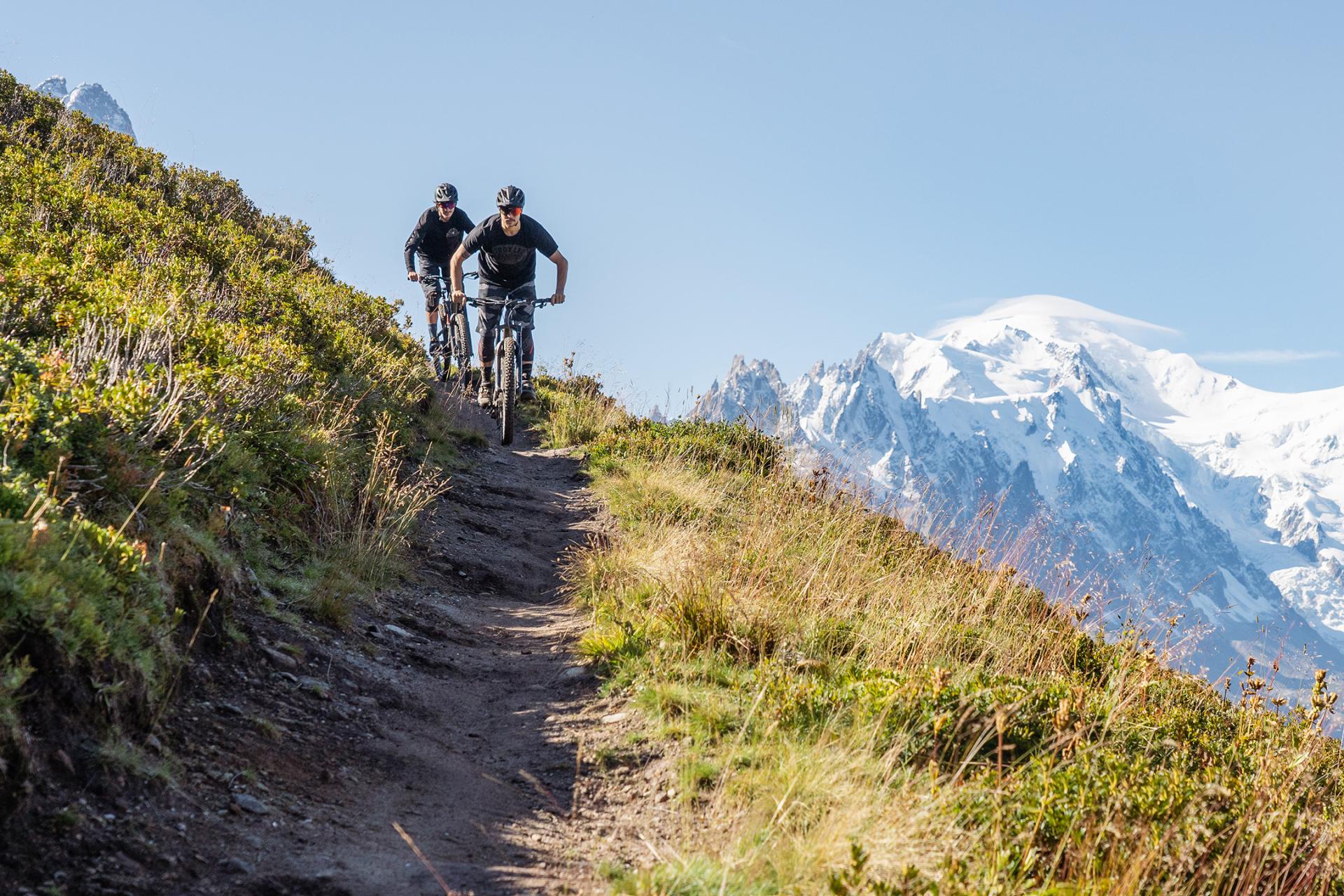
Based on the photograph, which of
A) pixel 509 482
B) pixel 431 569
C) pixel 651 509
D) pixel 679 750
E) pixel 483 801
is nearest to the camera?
pixel 483 801

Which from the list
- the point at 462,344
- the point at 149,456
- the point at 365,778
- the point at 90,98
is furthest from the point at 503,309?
the point at 90,98

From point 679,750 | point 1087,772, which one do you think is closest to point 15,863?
point 679,750

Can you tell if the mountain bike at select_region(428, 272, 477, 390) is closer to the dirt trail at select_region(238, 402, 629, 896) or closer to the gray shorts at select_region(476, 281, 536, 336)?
the gray shorts at select_region(476, 281, 536, 336)

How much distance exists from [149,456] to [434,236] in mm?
12383

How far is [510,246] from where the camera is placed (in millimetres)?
12461

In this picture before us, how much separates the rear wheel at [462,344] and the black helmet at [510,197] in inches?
188

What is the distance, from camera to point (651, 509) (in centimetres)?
1011

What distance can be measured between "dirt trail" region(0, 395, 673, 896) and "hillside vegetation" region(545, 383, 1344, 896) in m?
0.36

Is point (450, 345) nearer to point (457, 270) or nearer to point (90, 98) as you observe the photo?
point (457, 270)

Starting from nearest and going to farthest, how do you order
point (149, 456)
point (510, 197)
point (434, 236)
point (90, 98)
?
point (149, 456), point (510, 197), point (434, 236), point (90, 98)

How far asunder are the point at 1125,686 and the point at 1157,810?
264 centimetres

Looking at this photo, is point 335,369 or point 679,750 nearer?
point 679,750

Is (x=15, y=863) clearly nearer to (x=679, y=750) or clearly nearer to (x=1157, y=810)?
(x=679, y=750)

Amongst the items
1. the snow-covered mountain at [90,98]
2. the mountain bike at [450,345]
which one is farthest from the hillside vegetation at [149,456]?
the snow-covered mountain at [90,98]
